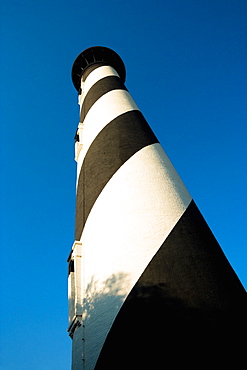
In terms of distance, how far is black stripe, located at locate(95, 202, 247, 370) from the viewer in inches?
150

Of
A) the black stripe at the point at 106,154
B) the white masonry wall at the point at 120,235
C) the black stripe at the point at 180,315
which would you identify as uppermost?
the black stripe at the point at 106,154

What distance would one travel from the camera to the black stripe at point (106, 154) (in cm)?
640

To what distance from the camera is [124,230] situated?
5.21 m

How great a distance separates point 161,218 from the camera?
206 inches

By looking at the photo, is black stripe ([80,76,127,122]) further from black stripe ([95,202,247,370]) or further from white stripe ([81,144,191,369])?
black stripe ([95,202,247,370])

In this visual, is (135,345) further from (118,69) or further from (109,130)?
(118,69)

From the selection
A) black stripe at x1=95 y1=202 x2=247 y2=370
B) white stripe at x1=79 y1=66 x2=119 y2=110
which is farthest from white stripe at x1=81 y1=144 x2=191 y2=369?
white stripe at x1=79 y1=66 x2=119 y2=110

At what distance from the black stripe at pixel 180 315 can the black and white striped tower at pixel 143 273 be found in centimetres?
1

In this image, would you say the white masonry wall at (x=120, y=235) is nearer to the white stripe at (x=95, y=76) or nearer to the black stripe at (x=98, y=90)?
the black stripe at (x=98, y=90)

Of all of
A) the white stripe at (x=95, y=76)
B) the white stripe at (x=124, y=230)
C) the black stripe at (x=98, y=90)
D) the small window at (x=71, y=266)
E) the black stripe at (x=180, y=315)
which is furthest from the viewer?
the white stripe at (x=95, y=76)

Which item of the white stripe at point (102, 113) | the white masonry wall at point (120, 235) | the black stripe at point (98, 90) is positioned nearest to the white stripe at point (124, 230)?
the white masonry wall at point (120, 235)

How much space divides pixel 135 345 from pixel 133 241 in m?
1.55

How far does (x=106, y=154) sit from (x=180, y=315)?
3802mm

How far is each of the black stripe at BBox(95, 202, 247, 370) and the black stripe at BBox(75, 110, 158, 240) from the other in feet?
6.92
